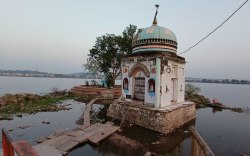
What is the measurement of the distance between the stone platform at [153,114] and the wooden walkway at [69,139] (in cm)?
222

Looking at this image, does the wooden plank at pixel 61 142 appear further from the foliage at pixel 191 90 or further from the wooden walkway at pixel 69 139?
the foliage at pixel 191 90

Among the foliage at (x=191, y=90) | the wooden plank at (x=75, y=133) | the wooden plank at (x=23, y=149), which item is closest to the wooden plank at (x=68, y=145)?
the wooden plank at (x=75, y=133)

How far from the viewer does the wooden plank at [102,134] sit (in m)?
9.93

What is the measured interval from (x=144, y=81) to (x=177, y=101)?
12.0ft

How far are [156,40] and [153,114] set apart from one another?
6.09 metres

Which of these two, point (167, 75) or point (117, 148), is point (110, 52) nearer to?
point (167, 75)

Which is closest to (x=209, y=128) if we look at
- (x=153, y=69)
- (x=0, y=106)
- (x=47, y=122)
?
(x=153, y=69)

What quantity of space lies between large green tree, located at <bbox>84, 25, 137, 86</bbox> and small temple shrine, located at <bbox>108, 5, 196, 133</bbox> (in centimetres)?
1512

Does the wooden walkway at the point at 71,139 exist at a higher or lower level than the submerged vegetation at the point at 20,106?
lower

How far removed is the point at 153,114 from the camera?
1245 centimetres

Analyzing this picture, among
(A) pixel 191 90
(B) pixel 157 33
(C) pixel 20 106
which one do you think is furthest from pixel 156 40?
(A) pixel 191 90

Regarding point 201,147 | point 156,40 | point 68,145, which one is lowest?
point 68,145

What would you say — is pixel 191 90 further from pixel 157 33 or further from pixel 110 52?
pixel 157 33

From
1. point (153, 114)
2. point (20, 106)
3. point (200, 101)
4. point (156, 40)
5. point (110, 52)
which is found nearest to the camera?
point (153, 114)
